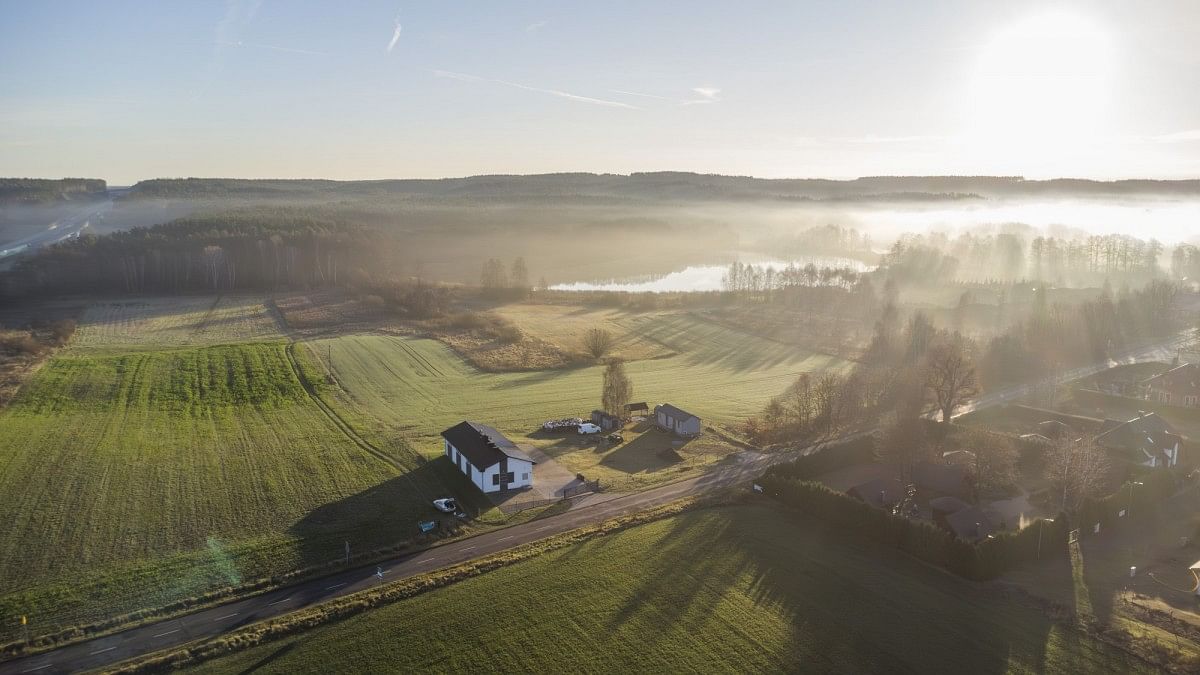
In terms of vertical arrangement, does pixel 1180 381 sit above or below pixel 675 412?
above

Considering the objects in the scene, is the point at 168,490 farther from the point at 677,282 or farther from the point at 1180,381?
the point at 677,282

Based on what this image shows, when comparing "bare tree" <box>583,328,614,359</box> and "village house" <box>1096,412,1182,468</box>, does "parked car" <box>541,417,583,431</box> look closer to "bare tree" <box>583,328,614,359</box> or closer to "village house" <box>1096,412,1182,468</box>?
"bare tree" <box>583,328,614,359</box>

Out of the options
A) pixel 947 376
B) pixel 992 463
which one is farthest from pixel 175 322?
pixel 992 463

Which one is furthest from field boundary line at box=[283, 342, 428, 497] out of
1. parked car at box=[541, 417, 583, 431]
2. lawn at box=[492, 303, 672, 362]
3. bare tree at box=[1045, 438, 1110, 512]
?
bare tree at box=[1045, 438, 1110, 512]

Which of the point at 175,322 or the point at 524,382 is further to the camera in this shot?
the point at 175,322

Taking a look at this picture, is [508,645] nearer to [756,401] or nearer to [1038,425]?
[756,401]

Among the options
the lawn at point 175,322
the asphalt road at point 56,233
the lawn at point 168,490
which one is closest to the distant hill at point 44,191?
the asphalt road at point 56,233

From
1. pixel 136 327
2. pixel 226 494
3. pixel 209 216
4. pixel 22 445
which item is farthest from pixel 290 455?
pixel 209 216
